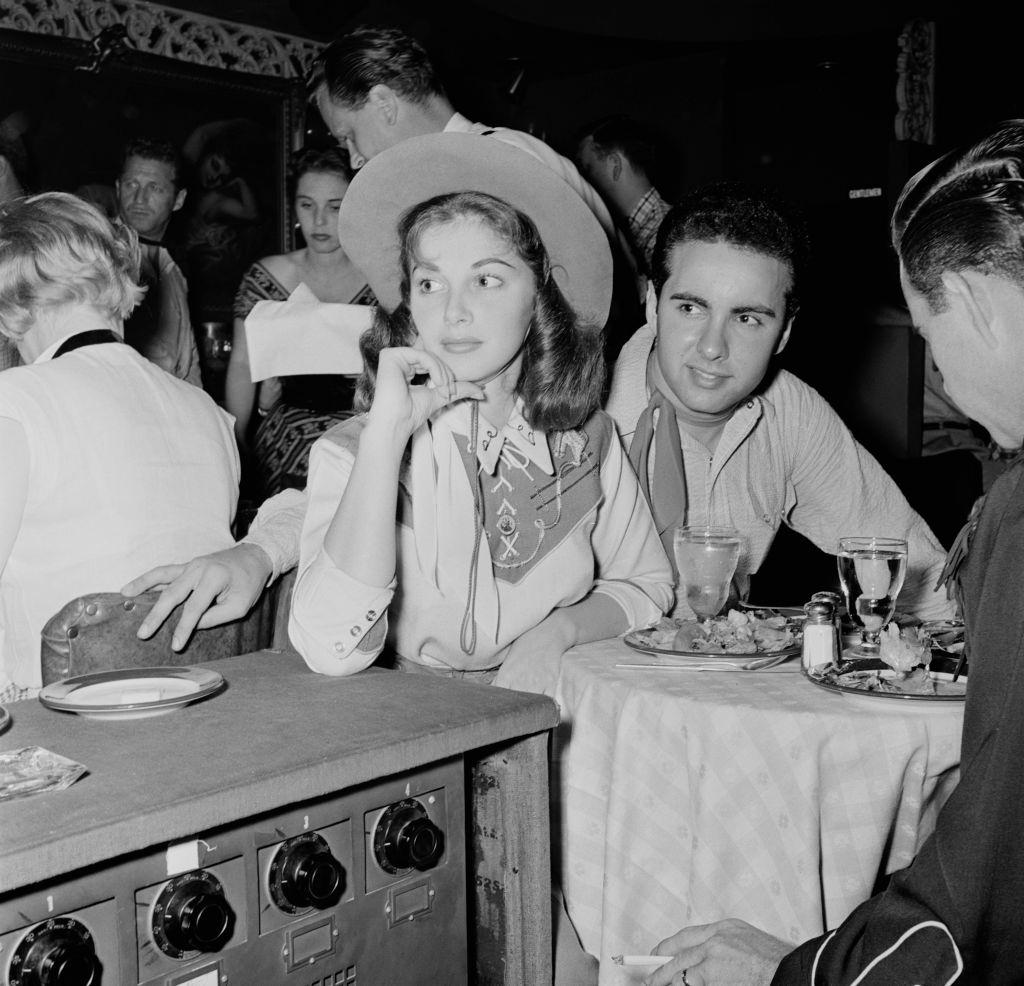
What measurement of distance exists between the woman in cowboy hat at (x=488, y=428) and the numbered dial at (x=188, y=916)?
649mm

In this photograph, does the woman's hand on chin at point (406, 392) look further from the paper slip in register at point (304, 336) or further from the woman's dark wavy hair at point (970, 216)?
the paper slip in register at point (304, 336)

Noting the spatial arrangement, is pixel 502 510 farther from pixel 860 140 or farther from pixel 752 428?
pixel 860 140

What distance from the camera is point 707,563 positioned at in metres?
1.84

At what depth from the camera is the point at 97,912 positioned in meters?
0.95

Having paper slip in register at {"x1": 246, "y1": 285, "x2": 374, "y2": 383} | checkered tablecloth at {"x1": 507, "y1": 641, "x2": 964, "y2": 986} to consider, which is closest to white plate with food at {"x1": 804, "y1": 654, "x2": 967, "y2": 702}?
checkered tablecloth at {"x1": 507, "y1": 641, "x2": 964, "y2": 986}

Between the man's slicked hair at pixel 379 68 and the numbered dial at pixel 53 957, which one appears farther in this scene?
the man's slicked hair at pixel 379 68

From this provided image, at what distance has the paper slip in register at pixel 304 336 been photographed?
376 cm

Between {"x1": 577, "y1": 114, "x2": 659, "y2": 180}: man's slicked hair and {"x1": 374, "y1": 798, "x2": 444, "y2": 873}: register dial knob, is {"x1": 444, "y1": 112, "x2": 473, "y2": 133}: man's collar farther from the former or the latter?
{"x1": 374, "y1": 798, "x2": 444, "y2": 873}: register dial knob

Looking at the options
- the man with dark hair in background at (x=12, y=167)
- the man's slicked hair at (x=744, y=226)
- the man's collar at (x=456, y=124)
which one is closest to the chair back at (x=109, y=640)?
the man's slicked hair at (x=744, y=226)

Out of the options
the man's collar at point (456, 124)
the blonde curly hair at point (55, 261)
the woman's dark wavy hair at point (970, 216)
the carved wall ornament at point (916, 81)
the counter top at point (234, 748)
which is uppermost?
the carved wall ornament at point (916, 81)

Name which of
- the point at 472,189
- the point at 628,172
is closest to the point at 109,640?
the point at 472,189

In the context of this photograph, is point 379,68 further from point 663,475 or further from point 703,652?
point 703,652

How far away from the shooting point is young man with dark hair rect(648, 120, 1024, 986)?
809 millimetres

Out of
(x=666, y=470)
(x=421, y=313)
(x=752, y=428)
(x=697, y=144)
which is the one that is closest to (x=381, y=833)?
(x=421, y=313)
